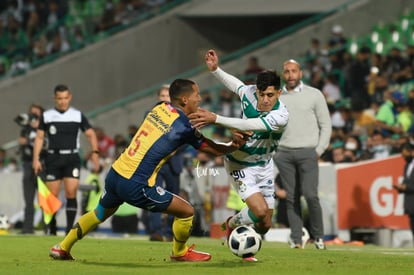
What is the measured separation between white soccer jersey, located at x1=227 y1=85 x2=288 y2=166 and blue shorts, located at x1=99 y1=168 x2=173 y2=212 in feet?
5.30

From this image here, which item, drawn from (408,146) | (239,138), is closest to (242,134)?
(239,138)

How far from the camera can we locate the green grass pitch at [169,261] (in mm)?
12352

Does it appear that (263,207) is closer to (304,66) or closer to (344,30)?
(304,66)

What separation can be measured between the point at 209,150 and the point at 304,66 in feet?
57.3

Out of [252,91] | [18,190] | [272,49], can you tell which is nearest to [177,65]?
[272,49]

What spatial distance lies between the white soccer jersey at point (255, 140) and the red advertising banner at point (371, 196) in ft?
23.4

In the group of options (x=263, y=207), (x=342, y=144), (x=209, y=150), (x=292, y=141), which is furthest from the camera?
(x=342, y=144)

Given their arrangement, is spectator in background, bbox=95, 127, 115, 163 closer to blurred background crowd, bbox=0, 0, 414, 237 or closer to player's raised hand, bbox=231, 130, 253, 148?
blurred background crowd, bbox=0, 0, 414, 237

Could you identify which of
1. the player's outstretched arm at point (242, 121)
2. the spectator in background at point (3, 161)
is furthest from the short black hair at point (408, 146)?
the spectator in background at point (3, 161)

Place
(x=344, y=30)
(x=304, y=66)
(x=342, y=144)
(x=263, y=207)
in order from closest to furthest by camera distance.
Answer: (x=263, y=207) < (x=342, y=144) < (x=304, y=66) < (x=344, y=30)

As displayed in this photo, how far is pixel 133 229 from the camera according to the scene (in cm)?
2428

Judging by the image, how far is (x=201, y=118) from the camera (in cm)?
1254

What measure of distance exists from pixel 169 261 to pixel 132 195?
111 cm

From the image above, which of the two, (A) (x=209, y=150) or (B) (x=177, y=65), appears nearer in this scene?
(A) (x=209, y=150)
